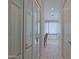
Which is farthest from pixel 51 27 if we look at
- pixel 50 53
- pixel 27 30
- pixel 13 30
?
pixel 13 30

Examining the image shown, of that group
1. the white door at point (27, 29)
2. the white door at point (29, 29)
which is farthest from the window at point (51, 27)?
the white door at point (27, 29)

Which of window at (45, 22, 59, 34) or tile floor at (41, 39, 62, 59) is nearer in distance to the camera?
tile floor at (41, 39, 62, 59)

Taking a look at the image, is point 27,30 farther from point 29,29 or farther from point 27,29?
point 29,29

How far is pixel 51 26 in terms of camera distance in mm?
21469

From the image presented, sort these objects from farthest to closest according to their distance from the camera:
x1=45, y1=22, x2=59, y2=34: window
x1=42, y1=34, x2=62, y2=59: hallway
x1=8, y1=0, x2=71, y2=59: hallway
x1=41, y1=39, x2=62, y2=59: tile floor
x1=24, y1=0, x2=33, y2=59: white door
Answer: x1=45, y1=22, x2=59, y2=34: window
x1=42, y1=34, x2=62, y2=59: hallway
x1=41, y1=39, x2=62, y2=59: tile floor
x1=24, y1=0, x2=33, y2=59: white door
x1=8, y1=0, x2=71, y2=59: hallway

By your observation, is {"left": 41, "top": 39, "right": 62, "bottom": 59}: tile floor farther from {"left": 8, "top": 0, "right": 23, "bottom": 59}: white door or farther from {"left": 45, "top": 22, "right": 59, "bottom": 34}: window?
{"left": 45, "top": 22, "right": 59, "bottom": 34}: window

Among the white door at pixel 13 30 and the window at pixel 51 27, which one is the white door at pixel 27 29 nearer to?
the white door at pixel 13 30

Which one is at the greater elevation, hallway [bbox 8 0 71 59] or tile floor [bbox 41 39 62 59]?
hallway [bbox 8 0 71 59]

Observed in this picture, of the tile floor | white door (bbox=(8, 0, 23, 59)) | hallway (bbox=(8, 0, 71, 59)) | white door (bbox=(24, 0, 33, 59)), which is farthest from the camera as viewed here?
the tile floor

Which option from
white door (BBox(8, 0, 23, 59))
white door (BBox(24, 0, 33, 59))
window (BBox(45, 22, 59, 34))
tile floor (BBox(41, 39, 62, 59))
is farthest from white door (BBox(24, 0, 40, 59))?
window (BBox(45, 22, 59, 34))

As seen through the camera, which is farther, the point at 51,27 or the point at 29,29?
the point at 51,27
